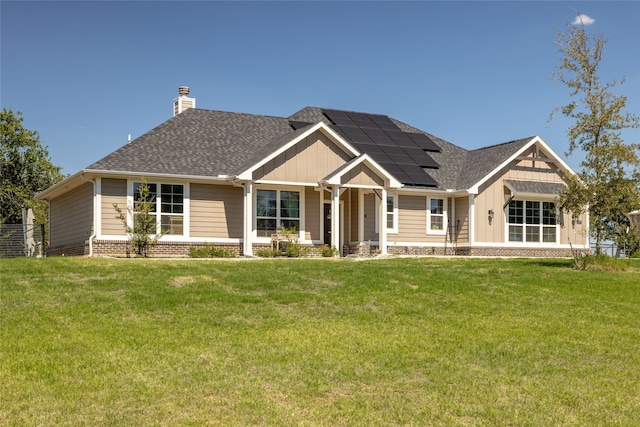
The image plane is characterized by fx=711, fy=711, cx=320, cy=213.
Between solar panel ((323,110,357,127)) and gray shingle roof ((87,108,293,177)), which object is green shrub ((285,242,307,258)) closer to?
gray shingle roof ((87,108,293,177))

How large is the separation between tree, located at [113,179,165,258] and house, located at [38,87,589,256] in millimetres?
291

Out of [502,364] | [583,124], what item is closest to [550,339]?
[502,364]

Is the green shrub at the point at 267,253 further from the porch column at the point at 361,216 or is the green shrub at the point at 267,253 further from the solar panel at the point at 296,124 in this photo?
the solar panel at the point at 296,124

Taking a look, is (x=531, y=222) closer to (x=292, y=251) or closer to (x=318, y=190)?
(x=318, y=190)

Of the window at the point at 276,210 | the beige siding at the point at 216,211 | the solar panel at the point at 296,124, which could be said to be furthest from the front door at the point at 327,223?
the solar panel at the point at 296,124

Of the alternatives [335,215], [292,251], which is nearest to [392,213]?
[335,215]

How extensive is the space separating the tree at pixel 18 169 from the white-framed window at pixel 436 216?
1118 inches

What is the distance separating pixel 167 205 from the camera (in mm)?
23672

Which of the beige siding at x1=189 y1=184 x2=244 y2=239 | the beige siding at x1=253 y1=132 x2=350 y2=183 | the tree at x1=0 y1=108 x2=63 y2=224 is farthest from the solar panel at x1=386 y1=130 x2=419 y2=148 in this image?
the tree at x1=0 y1=108 x2=63 y2=224

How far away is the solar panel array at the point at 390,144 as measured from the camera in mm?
27891

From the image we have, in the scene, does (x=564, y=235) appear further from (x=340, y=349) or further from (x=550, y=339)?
(x=340, y=349)

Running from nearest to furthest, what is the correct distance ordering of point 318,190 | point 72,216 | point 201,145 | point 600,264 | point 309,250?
point 600,264 → point 309,250 → point 318,190 → point 201,145 → point 72,216

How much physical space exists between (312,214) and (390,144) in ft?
19.9

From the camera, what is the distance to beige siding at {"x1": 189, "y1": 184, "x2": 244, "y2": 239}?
2405 centimetres
